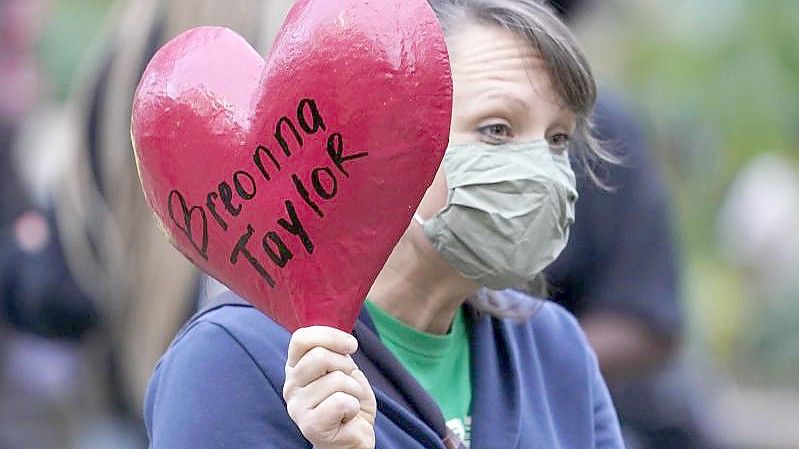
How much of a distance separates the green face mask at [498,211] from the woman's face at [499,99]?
0.06ft

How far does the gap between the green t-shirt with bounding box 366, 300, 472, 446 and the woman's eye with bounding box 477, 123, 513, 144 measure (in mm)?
282

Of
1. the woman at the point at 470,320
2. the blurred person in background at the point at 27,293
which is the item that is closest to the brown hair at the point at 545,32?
the woman at the point at 470,320

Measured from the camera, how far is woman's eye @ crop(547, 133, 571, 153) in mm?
2590

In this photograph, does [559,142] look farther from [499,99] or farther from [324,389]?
[324,389]

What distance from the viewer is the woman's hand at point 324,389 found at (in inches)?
84.1

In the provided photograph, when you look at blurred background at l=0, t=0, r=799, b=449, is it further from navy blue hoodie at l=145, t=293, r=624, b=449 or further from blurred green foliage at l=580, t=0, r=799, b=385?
navy blue hoodie at l=145, t=293, r=624, b=449

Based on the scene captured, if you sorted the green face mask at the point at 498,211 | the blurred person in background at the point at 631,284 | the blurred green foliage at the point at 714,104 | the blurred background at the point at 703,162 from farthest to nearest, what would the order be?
the blurred green foliage at the point at 714,104 → the blurred background at the point at 703,162 → the blurred person in background at the point at 631,284 → the green face mask at the point at 498,211

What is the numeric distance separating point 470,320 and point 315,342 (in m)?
0.61

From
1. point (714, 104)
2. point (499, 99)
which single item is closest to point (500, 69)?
point (499, 99)

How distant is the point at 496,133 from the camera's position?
254 cm

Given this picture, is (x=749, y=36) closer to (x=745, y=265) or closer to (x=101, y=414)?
(x=745, y=265)

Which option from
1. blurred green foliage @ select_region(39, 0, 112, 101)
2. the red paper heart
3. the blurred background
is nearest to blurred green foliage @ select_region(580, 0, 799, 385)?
the blurred background

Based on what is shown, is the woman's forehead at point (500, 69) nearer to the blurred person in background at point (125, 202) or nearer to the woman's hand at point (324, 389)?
the woman's hand at point (324, 389)

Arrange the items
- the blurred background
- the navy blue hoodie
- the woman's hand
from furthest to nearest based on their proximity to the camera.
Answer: the blurred background
the navy blue hoodie
the woman's hand
